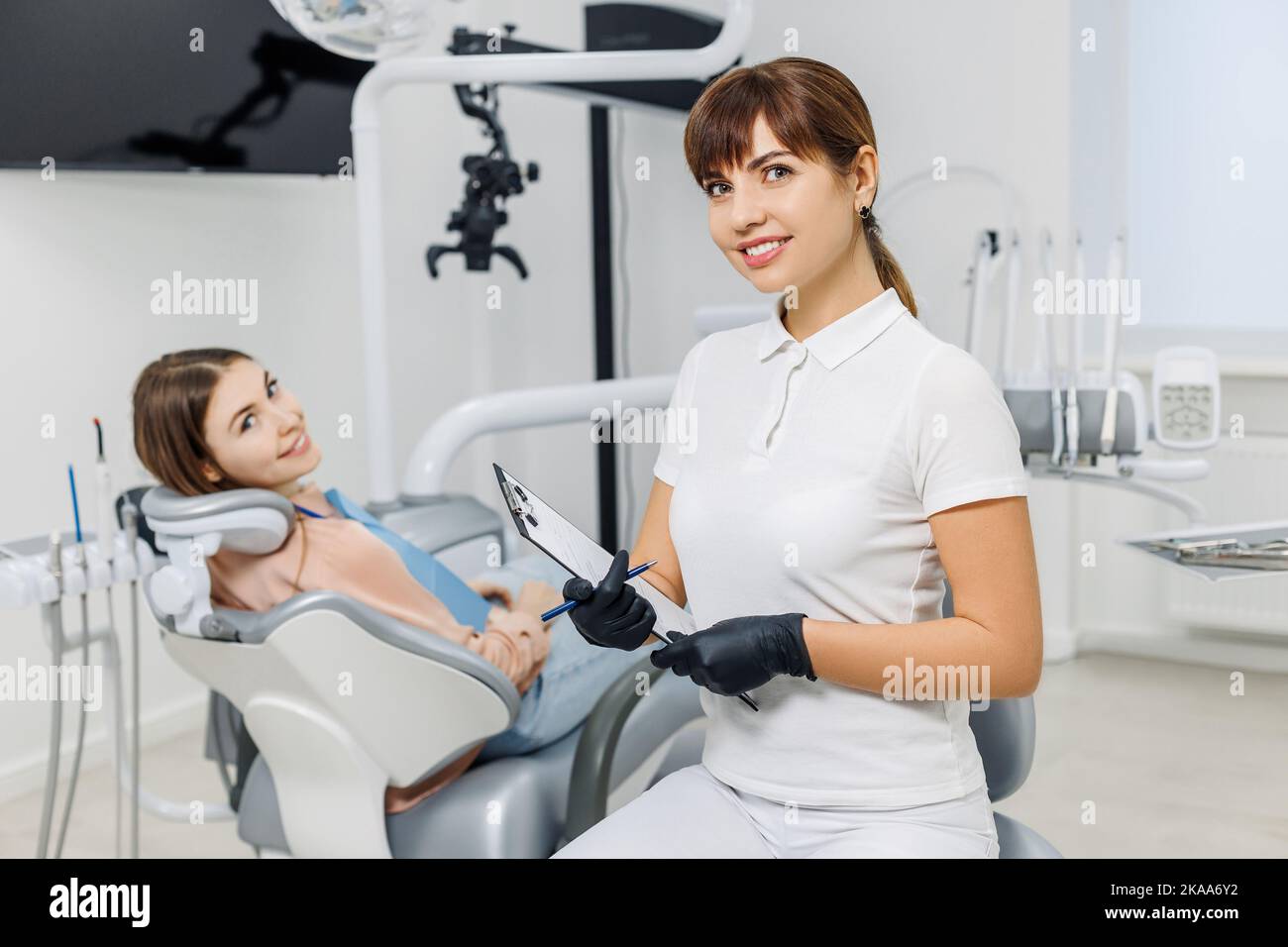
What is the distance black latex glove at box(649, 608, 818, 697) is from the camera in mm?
1083

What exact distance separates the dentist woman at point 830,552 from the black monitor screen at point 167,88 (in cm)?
180

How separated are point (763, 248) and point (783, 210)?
0.12 ft

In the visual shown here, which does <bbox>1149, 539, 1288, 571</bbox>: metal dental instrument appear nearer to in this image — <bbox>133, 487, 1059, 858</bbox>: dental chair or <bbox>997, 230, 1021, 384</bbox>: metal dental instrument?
<bbox>133, 487, 1059, 858</bbox>: dental chair

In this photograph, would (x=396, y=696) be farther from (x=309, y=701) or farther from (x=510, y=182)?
(x=510, y=182)

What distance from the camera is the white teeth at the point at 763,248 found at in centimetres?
113

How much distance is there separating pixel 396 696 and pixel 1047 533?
8.13ft

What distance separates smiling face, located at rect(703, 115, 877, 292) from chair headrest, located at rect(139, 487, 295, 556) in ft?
2.41

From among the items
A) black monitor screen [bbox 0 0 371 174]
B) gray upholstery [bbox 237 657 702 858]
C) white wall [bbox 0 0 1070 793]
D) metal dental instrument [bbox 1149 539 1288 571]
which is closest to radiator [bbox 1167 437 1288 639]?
white wall [bbox 0 0 1070 793]

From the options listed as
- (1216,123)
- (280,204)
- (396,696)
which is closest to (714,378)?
(396,696)

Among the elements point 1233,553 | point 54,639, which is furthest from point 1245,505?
point 54,639

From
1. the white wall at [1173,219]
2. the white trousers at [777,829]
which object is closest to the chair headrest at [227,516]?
the white trousers at [777,829]

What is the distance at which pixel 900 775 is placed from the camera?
3.70 feet

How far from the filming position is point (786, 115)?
3.63 feet

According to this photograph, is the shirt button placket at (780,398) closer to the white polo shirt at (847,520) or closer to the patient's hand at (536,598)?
the white polo shirt at (847,520)
